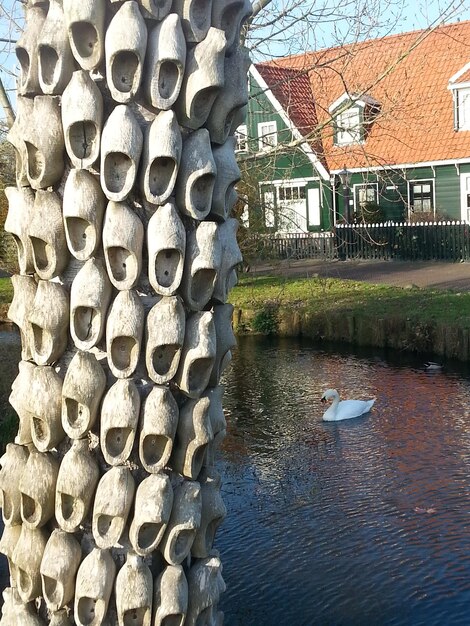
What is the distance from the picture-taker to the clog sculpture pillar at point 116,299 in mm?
2242

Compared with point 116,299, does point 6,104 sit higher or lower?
higher

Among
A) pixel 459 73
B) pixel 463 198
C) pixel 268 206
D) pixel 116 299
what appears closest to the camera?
pixel 116 299

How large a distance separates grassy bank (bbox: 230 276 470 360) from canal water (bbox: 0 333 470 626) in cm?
135

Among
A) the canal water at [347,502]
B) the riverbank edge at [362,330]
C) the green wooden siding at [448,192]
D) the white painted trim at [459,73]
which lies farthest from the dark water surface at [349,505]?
the green wooden siding at [448,192]

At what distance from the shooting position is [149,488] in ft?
7.40

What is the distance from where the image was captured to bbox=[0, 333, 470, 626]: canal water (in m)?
4.84

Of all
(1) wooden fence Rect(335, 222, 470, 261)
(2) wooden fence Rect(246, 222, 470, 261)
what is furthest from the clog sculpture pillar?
(1) wooden fence Rect(335, 222, 470, 261)

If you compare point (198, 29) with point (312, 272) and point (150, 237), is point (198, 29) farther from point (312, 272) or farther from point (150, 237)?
point (312, 272)

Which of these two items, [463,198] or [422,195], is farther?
[422,195]

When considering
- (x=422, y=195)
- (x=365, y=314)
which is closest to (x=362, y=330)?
(x=365, y=314)

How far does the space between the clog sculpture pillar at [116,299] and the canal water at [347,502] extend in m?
2.56

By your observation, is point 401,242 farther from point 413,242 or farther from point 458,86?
point 458,86

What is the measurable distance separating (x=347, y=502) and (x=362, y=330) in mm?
7038

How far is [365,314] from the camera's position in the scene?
44.7 ft
